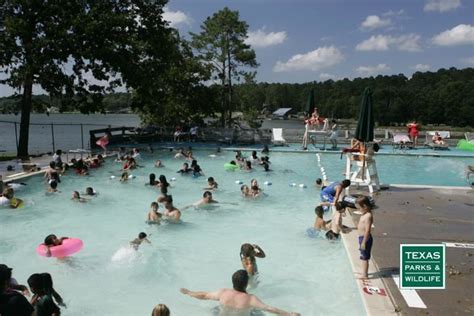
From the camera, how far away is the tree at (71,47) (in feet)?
73.0

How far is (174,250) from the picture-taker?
10.7 m

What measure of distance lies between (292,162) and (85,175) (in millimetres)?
10957

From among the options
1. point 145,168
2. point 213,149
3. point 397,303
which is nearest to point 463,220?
point 397,303

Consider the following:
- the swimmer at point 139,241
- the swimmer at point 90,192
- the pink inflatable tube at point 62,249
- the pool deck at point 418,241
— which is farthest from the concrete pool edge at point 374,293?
the swimmer at point 90,192

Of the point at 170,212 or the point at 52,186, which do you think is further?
the point at 52,186

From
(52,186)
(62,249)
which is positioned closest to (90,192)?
(52,186)

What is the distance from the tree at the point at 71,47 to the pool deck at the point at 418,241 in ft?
55.6

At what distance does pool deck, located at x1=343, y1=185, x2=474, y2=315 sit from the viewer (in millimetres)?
6219

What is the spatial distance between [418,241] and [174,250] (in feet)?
18.7

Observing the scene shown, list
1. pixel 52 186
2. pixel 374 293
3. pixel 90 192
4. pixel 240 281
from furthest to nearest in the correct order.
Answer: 1. pixel 52 186
2. pixel 90 192
3. pixel 374 293
4. pixel 240 281

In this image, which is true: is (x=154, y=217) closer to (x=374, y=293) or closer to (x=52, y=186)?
(x=52, y=186)

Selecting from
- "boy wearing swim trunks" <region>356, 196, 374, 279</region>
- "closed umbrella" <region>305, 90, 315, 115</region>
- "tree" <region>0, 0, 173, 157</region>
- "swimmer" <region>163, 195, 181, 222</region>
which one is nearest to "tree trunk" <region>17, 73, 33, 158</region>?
"tree" <region>0, 0, 173, 157</region>

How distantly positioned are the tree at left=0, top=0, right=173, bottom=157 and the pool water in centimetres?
832

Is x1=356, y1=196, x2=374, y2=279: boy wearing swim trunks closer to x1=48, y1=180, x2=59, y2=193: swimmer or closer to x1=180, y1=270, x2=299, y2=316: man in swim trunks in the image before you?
x1=180, y1=270, x2=299, y2=316: man in swim trunks
